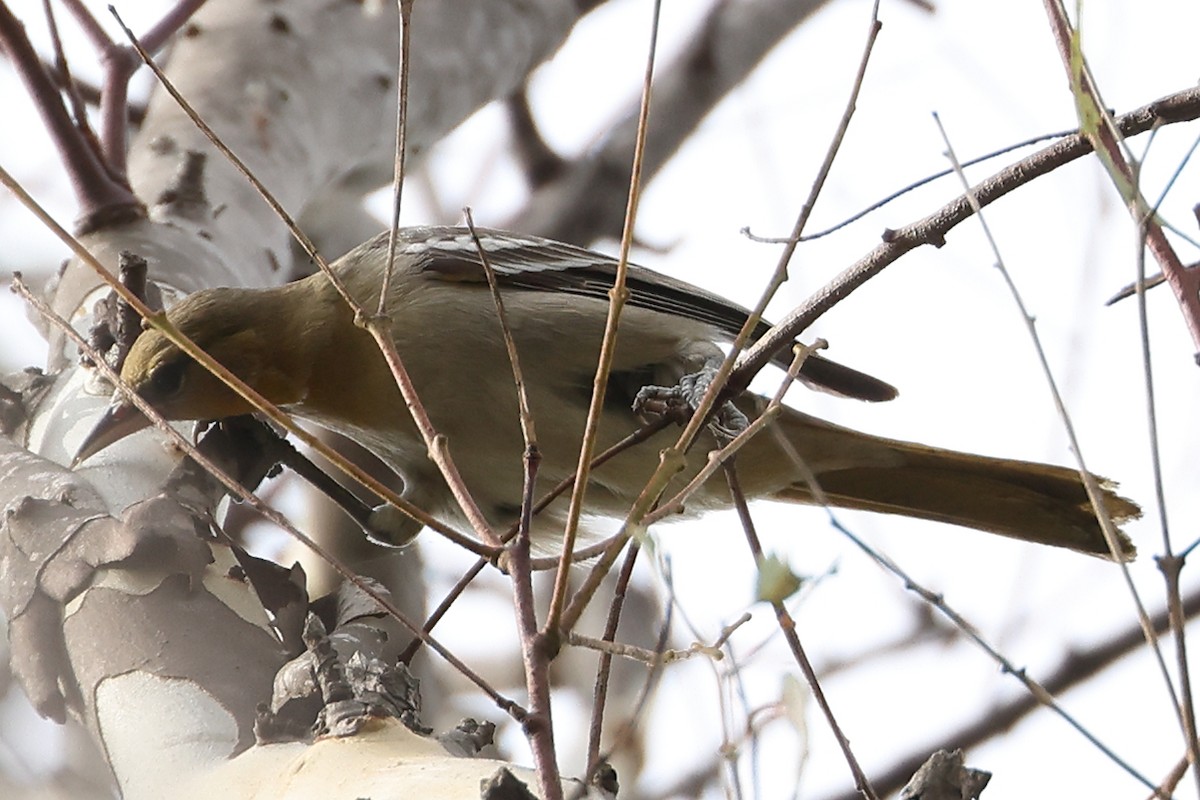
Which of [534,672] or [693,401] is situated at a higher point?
[693,401]

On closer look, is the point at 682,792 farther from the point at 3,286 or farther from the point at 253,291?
the point at 3,286

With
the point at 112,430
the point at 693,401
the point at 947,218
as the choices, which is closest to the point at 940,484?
the point at 693,401

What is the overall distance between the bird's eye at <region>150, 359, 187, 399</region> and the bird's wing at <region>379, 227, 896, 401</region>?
73cm

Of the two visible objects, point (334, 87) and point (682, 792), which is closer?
point (334, 87)

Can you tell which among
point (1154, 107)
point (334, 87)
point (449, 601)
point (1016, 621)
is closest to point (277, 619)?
point (449, 601)

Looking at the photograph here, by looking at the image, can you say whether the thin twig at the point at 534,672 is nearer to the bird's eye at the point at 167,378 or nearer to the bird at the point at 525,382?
the bird at the point at 525,382

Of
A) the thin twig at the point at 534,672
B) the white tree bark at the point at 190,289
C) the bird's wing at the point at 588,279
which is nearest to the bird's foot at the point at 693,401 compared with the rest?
the bird's wing at the point at 588,279

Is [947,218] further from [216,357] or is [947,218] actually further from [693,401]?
[216,357]

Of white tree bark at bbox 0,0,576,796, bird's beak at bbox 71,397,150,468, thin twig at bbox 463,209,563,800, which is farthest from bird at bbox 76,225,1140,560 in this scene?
thin twig at bbox 463,209,563,800

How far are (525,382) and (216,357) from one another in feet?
2.74

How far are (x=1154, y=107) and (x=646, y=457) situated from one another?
1.95m

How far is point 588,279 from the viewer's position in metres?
3.89

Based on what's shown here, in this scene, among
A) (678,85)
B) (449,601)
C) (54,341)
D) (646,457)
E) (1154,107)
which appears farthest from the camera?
(678,85)

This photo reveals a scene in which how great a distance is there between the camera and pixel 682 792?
173 inches
